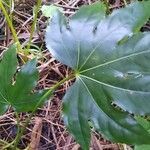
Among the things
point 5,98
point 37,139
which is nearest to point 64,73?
point 37,139

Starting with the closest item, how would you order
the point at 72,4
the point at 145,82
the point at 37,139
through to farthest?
the point at 145,82
the point at 37,139
the point at 72,4

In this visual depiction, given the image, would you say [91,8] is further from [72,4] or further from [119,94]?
[72,4]

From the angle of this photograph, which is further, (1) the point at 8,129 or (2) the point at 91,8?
(1) the point at 8,129
